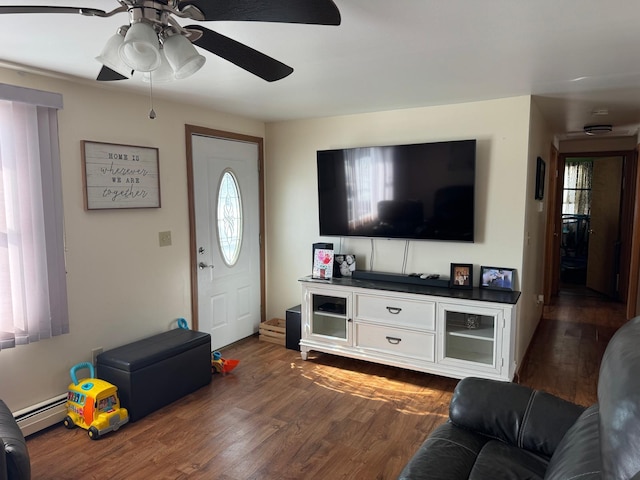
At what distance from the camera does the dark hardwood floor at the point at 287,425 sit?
94.2 inches

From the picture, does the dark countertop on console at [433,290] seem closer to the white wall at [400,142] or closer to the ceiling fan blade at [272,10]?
the white wall at [400,142]

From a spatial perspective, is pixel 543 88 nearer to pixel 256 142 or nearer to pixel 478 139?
pixel 478 139

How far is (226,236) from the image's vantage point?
13.5 ft

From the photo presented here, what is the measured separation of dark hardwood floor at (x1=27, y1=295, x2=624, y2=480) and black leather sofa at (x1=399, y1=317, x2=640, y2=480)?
68 centimetres

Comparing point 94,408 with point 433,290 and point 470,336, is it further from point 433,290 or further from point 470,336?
→ point 470,336

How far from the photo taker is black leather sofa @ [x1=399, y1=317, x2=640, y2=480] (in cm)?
109

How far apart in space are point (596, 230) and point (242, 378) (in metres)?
5.78

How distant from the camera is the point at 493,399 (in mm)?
1943

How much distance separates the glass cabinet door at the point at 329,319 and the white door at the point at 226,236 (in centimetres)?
84

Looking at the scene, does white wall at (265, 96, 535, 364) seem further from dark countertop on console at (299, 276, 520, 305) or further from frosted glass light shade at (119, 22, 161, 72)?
frosted glass light shade at (119, 22, 161, 72)

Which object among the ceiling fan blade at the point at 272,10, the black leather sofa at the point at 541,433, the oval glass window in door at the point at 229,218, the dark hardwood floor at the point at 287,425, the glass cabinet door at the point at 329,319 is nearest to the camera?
the black leather sofa at the point at 541,433

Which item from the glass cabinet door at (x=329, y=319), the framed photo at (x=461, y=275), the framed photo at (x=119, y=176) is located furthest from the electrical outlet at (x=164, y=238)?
the framed photo at (x=461, y=275)

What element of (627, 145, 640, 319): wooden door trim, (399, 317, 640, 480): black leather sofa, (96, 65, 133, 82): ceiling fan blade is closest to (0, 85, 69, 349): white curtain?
(96, 65, 133, 82): ceiling fan blade

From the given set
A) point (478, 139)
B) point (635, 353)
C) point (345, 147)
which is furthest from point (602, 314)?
point (635, 353)
